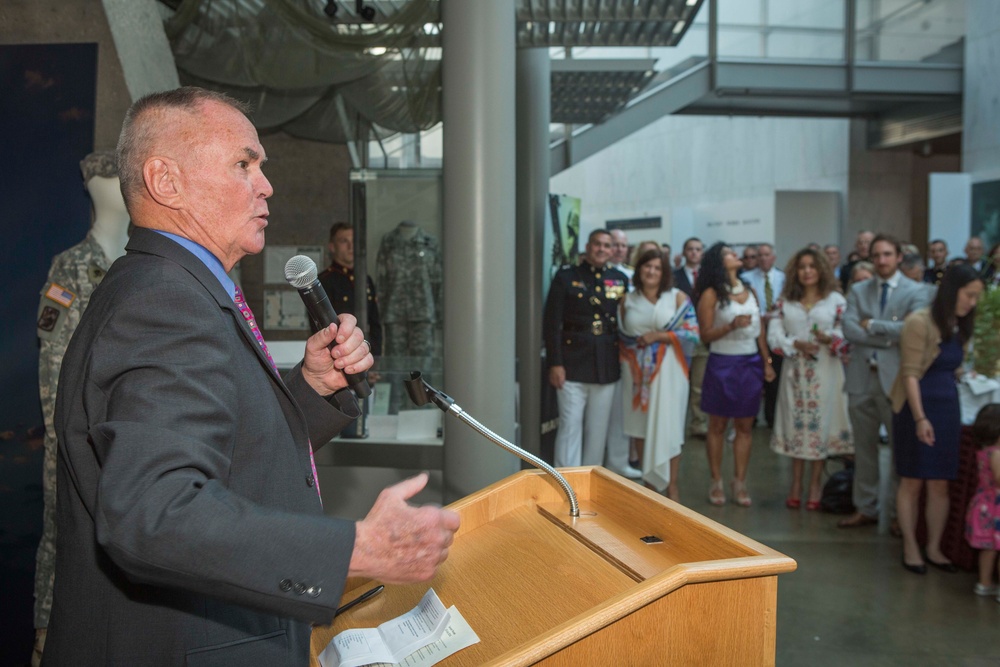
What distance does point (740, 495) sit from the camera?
532cm

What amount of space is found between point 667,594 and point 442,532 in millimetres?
485

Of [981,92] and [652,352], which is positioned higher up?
[981,92]

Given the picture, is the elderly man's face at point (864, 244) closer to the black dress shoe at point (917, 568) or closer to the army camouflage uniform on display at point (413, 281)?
the black dress shoe at point (917, 568)

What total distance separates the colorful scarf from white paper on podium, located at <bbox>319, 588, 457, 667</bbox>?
4.02 meters

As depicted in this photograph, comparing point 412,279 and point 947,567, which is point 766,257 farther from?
point 412,279

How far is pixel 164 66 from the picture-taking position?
11.9 ft

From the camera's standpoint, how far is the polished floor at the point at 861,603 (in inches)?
128

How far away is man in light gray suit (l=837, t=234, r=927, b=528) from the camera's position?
4.82m

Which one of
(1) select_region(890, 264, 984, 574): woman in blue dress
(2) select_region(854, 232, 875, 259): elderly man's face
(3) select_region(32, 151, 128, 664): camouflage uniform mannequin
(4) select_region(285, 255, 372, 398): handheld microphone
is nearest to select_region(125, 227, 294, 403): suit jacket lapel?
(4) select_region(285, 255, 372, 398): handheld microphone

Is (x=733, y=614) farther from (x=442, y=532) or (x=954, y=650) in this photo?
(x=954, y=650)

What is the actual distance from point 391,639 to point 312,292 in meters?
0.60

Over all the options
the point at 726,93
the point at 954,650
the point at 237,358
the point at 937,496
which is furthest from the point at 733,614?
the point at 726,93

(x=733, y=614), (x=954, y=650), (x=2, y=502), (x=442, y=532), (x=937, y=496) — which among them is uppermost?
(x=442, y=532)

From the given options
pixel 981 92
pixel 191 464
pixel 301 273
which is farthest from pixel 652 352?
pixel 981 92
